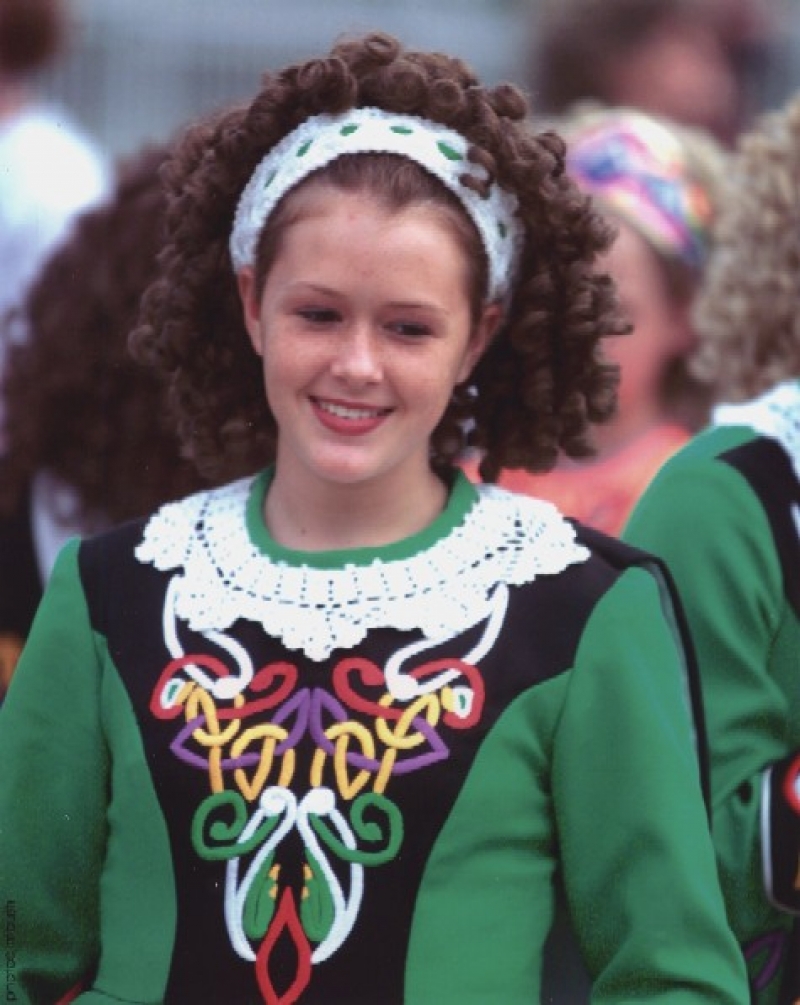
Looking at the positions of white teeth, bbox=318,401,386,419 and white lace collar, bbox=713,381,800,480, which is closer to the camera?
white teeth, bbox=318,401,386,419

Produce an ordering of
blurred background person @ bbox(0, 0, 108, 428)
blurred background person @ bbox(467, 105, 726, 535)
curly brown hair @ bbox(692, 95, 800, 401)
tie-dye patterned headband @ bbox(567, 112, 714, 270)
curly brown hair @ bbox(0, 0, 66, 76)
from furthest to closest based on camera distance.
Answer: curly brown hair @ bbox(0, 0, 66, 76) → blurred background person @ bbox(0, 0, 108, 428) → tie-dye patterned headband @ bbox(567, 112, 714, 270) → blurred background person @ bbox(467, 105, 726, 535) → curly brown hair @ bbox(692, 95, 800, 401)

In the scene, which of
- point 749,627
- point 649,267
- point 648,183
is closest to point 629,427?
point 649,267

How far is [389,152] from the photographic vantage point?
2779 millimetres

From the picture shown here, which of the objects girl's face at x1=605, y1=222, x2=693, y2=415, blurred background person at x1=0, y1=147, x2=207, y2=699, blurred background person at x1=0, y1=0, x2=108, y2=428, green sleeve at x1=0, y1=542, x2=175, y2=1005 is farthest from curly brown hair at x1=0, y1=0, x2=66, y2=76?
green sleeve at x1=0, y1=542, x2=175, y2=1005

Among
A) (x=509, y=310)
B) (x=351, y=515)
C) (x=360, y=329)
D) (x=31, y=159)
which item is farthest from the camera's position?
(x=31, y=159)

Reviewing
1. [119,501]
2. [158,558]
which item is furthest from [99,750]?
[119,501]

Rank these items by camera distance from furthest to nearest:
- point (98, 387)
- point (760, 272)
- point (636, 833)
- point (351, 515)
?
point (98, 387), point (760, 272), point (351, 515), point (636, 833)

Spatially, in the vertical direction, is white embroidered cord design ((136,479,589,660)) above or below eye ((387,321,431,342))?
below

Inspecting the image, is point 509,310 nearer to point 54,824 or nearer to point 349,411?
point 349,411

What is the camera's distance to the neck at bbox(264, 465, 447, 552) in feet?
9.33

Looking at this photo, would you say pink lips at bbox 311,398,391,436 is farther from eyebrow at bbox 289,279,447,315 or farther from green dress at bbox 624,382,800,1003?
green dress at bbox 624,382,800,1003

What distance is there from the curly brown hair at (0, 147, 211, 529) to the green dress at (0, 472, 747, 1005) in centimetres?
114

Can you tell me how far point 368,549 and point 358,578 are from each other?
0.05m

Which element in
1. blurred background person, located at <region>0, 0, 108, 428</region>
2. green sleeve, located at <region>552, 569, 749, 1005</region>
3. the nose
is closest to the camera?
green sleeve, located at <region>552, 569, 749, 1005</region>
